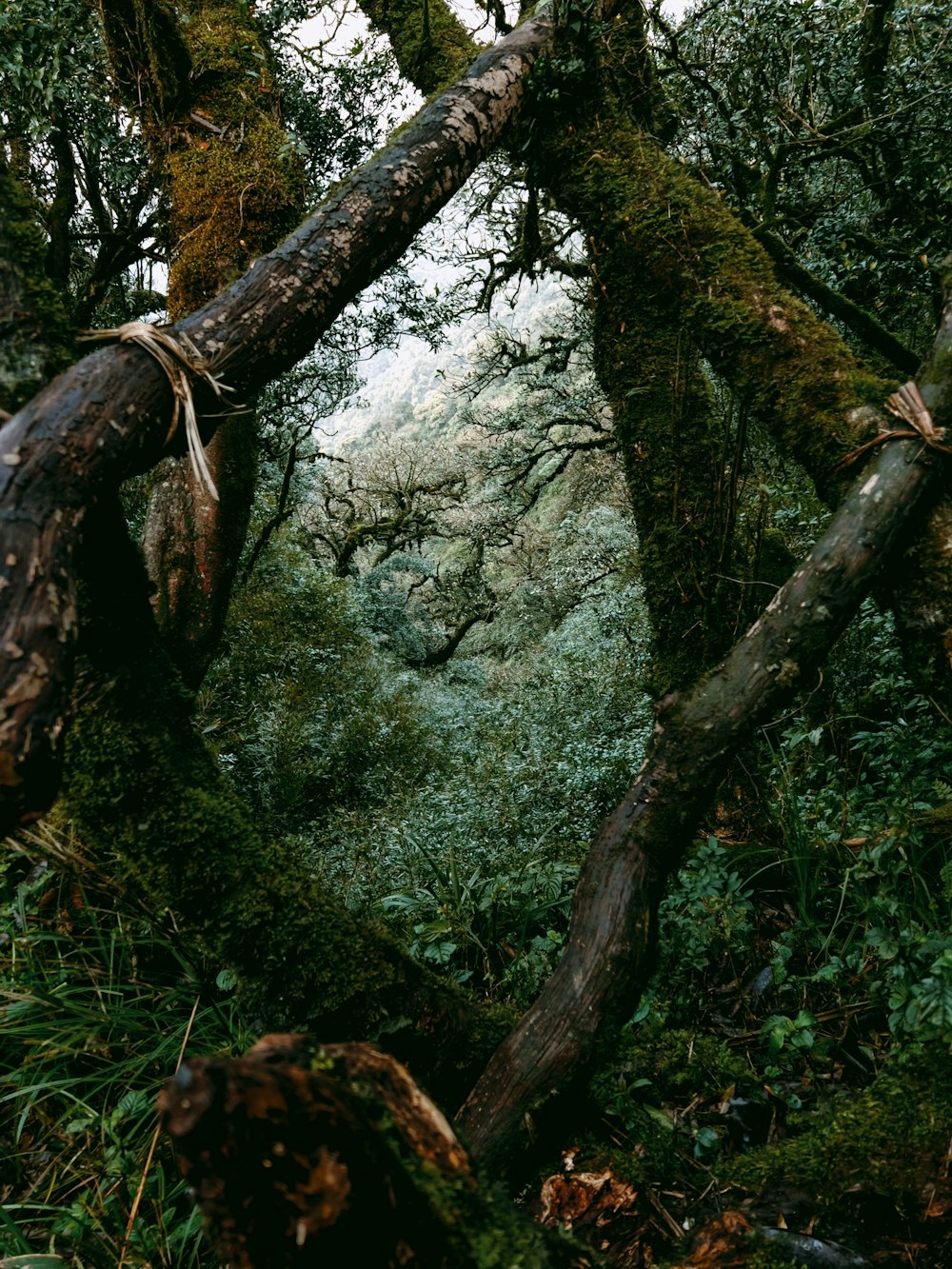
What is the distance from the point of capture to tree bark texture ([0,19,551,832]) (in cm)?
89

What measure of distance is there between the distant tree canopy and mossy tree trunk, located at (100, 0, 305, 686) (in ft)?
0.06

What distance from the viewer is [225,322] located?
63.3 inches

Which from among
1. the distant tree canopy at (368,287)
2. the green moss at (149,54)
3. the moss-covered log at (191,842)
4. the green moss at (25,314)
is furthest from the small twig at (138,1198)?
the green moss at (149,54)

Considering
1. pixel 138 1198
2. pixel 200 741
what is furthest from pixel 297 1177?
pixel 138 1198

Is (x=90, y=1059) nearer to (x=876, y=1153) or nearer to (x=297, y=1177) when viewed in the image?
(x=297, y=1177)

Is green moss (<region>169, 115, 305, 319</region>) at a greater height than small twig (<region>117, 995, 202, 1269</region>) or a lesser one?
greater

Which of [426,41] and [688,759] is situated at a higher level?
[426,41]

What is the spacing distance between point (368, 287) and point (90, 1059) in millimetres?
3819

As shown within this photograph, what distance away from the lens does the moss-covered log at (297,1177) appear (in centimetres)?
76

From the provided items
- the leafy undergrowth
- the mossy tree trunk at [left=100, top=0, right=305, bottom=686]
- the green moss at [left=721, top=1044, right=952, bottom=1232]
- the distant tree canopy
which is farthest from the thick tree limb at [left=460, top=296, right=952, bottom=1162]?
the mossy tree trunk at [left=100, top=0, right=305, bottom=686]

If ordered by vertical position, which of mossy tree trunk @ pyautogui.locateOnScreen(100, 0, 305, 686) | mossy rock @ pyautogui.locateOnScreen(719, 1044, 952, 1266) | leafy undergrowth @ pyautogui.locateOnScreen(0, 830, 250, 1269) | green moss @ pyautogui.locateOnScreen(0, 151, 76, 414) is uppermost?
mossy tree trunk @ pyautogui.locateOnScreen(100, 0, 305, 686)

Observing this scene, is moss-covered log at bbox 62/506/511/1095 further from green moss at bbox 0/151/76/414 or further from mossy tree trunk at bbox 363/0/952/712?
mossy tree trunk at bbox 363/0/952/712

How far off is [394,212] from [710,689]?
5.55ft

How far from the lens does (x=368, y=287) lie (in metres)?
3.83
